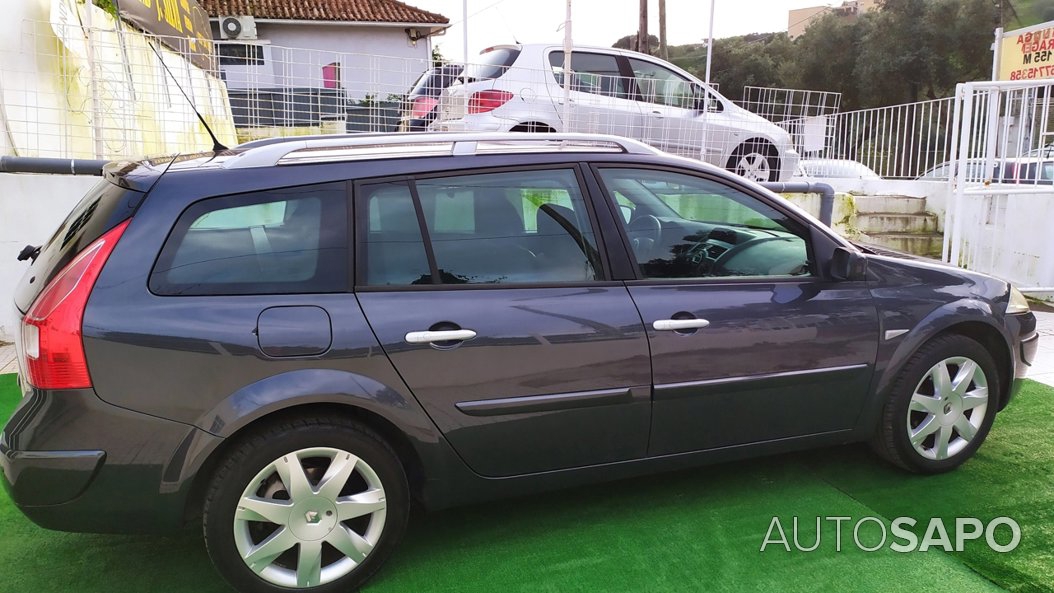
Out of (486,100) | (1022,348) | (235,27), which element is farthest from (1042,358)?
(235,27)

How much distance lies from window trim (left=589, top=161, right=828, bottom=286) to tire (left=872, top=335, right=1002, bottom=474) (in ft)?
2.17

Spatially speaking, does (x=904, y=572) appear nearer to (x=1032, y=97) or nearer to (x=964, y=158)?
(x=964, y=158)

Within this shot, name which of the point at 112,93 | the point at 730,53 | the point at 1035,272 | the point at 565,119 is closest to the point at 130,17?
the point at 112,93

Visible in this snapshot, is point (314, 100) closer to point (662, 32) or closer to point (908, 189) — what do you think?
point (908, 189)

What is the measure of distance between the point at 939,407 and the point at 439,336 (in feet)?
7.49

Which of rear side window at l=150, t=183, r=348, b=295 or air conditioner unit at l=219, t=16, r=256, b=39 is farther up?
air conditioner unit at l=219, t=16, r=256, b=39

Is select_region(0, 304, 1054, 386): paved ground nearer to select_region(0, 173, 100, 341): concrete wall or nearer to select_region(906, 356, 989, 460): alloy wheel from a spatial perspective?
select_region(0, 173, 100, 341): concrete wall

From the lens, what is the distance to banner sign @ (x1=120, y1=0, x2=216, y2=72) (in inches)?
299

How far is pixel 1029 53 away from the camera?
18344 millimetres

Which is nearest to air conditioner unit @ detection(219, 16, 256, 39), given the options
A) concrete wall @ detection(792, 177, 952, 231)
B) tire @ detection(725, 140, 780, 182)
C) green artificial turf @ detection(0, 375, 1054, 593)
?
concrete wall @ detection(792, 177, 952, 231)

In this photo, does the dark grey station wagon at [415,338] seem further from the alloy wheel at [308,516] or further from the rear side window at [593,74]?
the rear side window at [593,74]

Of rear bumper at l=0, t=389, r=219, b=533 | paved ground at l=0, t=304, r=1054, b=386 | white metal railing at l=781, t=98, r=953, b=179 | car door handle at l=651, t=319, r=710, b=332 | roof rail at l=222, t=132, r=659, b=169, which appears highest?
white metal railing at l=781, t=98, r=953, b=179

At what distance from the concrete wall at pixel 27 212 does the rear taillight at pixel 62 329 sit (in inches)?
151

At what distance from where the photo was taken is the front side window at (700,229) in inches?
116
